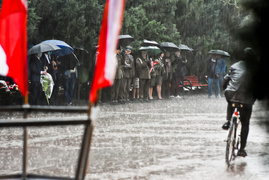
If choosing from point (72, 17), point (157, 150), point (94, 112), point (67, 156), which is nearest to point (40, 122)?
point (94, 112)

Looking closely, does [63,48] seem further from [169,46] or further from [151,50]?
[169,46]

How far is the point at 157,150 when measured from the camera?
9.05 m

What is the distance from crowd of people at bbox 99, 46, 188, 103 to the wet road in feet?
19.7

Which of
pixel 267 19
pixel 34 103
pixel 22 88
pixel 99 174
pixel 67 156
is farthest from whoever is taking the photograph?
pixel 34 103

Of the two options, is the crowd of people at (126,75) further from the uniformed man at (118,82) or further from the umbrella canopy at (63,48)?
the umbrella canopy at (63,48)

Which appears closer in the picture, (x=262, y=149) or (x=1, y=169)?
(x=262, y=149)

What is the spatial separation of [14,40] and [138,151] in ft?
24.6

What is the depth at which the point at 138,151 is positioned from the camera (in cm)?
891

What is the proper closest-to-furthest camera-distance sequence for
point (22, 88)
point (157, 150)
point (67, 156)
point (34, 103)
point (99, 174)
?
point (22, 88) → point (99, 174) → point (67, 156) → point (157, 150) → point (34, 103)

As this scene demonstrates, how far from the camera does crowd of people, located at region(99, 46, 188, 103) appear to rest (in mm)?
20291

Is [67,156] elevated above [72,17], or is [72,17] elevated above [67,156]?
[72,17]

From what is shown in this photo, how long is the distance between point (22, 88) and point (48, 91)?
15331 mm

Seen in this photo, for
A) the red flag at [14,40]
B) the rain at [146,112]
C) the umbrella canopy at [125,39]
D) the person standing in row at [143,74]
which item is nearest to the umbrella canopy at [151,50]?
the rain at [146,112]

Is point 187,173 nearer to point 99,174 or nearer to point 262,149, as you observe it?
point 99,174
